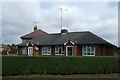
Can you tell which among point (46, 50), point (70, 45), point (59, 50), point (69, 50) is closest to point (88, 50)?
point (70, 45)

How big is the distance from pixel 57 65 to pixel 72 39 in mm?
21433

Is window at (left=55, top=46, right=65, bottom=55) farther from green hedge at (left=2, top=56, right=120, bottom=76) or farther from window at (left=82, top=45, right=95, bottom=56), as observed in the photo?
green hedge at (left=2, top=56, right=120, bottom=76)

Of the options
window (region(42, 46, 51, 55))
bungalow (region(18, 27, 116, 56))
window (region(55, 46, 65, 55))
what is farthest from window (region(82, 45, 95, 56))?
window (region(42, 46, 51, 55))

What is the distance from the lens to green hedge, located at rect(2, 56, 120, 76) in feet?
74.0

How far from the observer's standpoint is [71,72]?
75.5 ft

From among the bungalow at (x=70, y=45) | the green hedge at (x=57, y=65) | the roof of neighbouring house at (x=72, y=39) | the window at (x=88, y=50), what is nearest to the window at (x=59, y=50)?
the bungalow at (x=70, y=45)

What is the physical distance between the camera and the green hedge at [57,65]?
22.5 m

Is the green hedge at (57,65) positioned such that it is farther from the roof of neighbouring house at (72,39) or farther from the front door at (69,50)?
the front door at (69,50)

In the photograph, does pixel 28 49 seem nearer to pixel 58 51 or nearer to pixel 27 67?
pixel 58 51

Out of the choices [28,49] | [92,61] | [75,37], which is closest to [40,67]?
[92,61]

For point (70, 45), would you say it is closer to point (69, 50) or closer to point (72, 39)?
point (69, 50)

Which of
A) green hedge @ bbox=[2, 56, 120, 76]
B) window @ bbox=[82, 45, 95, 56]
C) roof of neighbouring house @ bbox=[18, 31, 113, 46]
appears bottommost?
green hedge @ bbox=[2, 56, 120, 76]

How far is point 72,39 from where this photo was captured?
4431cm

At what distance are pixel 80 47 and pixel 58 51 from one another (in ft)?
14.2
